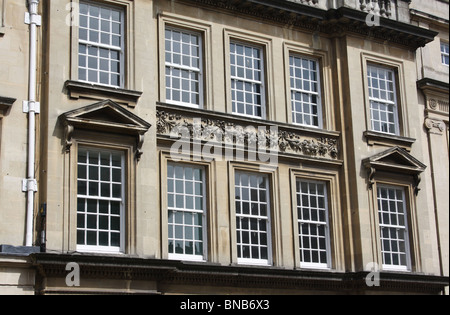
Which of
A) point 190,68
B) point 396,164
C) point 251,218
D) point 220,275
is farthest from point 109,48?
point 396,164

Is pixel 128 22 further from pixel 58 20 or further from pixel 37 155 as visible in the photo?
pixel 37 155

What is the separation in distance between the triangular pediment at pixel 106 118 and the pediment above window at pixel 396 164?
6.95 metres

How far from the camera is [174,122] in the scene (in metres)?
20.1

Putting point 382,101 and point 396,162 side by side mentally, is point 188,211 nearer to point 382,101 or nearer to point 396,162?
point 396,162

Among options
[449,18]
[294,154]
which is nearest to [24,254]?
[294,154]

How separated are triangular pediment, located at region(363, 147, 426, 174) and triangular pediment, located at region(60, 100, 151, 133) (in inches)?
277

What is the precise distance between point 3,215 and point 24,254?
3.20 feet

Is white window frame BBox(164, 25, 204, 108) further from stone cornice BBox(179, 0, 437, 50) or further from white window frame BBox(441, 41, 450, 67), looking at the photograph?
white window frame BBox(441, 41, 450, 67)

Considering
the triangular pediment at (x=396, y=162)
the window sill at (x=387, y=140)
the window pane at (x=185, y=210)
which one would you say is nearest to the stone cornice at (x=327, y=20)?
the window sill at (x=387, y=140)

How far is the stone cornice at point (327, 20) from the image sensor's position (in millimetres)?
22219

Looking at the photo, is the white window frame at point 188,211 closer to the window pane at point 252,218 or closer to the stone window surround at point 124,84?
the window pane at point 252,218

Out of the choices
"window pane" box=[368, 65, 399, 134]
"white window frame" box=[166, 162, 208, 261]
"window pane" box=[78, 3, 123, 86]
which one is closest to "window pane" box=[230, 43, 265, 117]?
"white window frame" box=[166, 162, 208, 261]

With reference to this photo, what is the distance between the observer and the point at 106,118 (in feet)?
61.5
